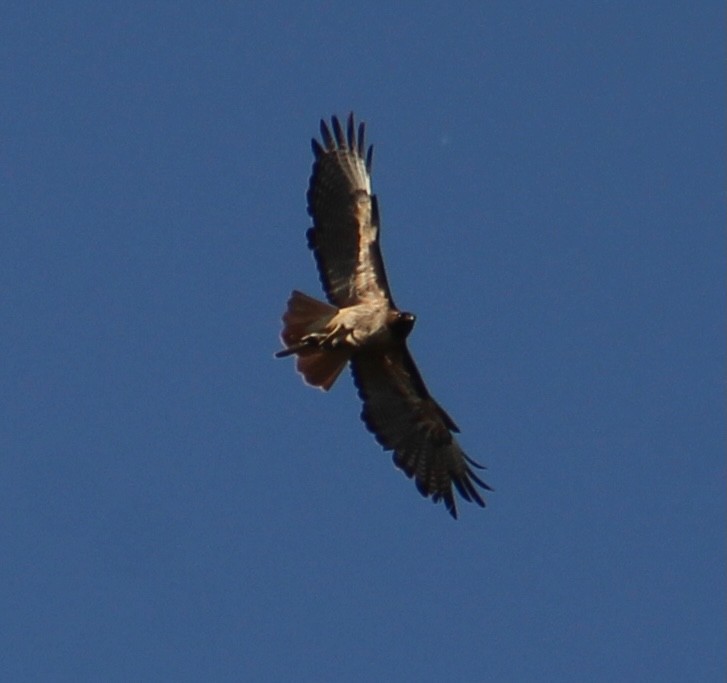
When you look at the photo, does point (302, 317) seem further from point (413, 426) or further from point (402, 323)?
point (413, 426)

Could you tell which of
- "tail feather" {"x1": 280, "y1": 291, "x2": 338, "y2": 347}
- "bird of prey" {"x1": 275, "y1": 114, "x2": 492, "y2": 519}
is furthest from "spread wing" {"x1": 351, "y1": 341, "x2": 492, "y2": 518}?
"tail feather" {"x1": 280, "y1": 291, "x2": 338, "y2": 347}

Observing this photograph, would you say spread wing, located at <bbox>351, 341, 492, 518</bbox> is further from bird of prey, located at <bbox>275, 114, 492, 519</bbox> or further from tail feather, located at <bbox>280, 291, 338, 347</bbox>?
tail feather, located at <bbox>280, 291, 338, 347</bbox>

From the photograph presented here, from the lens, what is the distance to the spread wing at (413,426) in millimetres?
20016

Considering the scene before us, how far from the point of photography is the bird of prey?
1930 cm

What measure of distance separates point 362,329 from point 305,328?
435 millimetres

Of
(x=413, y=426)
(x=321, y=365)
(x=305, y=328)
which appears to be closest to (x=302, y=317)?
(x=305, y=328)

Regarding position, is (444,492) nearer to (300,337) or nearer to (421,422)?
(421,422)

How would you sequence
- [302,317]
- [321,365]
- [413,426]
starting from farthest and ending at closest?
[413,426] < [321,365] < [302,317]

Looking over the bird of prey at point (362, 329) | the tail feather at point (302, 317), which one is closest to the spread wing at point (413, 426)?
the bird of prey at point (362, 329)

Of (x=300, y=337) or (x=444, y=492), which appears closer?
(x=300, y=337)

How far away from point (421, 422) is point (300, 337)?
160 centimetres

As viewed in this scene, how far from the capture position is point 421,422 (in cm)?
2034

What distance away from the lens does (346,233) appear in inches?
773

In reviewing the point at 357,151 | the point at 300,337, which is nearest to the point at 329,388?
the point at 300,337
